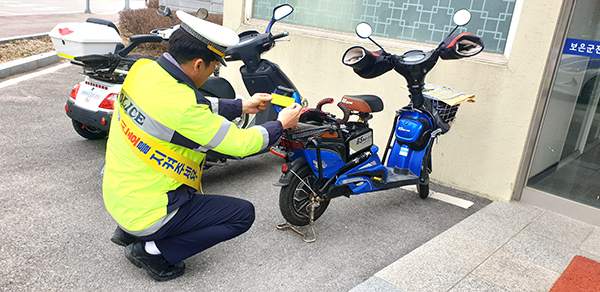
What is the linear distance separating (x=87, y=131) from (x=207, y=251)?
2672 mm

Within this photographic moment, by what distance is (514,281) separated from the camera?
2.93 m

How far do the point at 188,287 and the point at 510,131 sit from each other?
328 cm

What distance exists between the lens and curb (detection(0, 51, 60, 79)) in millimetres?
7355

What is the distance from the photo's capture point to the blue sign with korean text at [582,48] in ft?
12.7

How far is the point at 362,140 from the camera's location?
11.8 feet

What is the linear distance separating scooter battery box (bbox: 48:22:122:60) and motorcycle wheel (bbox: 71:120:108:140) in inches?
35.4

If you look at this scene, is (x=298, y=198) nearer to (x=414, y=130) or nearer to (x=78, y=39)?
(x=414, y=130)

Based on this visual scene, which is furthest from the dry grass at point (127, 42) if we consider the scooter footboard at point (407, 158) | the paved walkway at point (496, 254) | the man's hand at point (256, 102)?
the paved walkway at point (496, 254)

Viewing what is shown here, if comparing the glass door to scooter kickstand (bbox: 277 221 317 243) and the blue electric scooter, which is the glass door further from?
scooter kickstand (bbox: 277 221 317 243)

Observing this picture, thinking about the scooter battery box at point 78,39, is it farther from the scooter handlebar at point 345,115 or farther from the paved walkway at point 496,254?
the paved walkway at point 496,254

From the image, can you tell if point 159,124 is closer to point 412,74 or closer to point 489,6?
point 412,74

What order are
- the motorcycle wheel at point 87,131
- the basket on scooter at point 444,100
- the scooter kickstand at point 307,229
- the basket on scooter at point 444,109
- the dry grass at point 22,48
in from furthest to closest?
the dry grass at point 22,48
the motorcycle wheel at point 87,131
the basket on scooter at point 444,109
the basket on scooter at point 444,100
the scooter kickstand at point 307,229

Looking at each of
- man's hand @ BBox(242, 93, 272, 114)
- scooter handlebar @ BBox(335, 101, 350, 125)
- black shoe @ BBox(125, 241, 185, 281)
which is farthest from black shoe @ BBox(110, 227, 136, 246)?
scooter handlebar @ BBox(335, 101, 350, 125)

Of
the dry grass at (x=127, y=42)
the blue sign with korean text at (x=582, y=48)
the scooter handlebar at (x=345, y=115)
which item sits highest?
the blue sign with korean text at (x=582, y=48)
